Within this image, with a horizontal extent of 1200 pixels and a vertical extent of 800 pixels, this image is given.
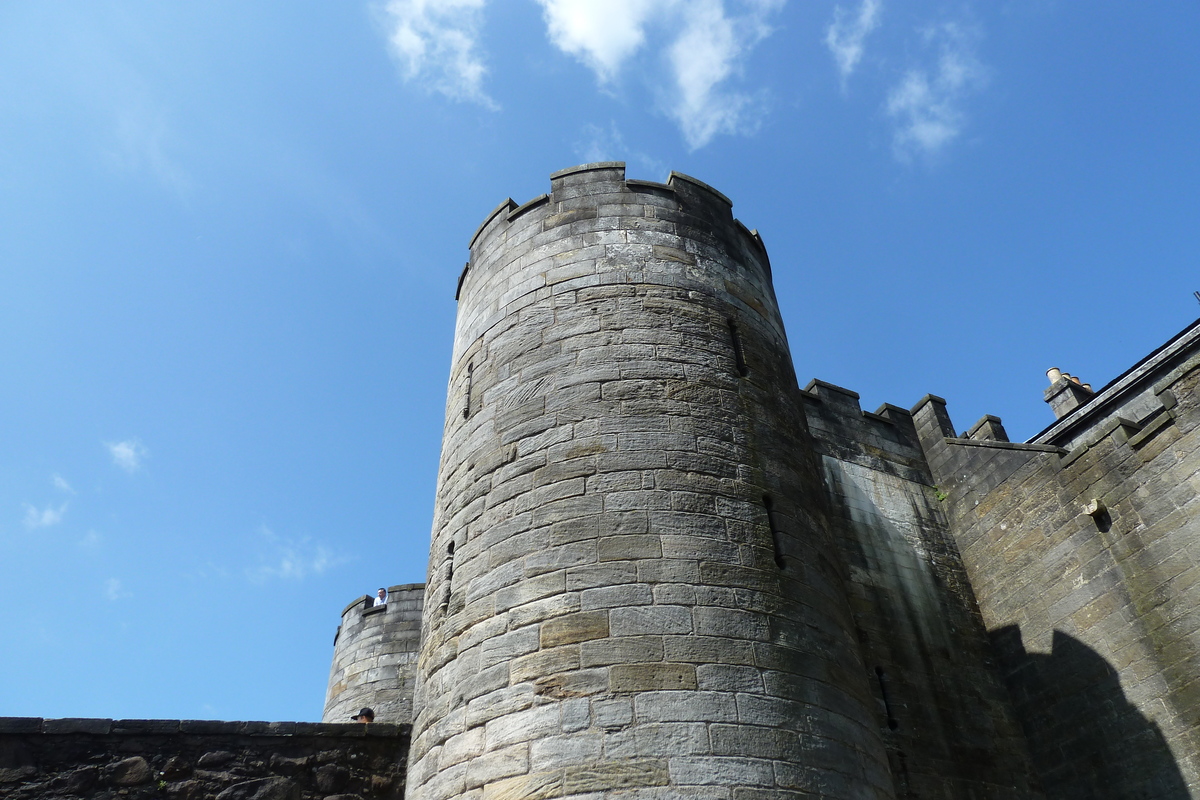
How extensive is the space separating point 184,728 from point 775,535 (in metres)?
4.48

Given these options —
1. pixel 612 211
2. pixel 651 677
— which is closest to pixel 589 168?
pixel 612 211

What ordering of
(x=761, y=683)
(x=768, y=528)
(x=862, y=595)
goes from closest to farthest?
(x=761, y=683)
(x=768, y=528)
(x=862, y=595)

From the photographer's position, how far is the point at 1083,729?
26.7 feet

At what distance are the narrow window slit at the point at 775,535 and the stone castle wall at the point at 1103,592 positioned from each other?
4.46 m

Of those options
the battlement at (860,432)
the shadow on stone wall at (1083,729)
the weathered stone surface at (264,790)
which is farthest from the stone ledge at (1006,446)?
the weathered stone surface at (264,790)

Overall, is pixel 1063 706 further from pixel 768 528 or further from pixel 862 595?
pixel 768 528

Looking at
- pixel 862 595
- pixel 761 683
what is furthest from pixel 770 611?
pixel 862 595

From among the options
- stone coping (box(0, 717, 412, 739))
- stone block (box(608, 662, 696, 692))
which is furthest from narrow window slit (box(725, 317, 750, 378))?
stone coping (box(0, 717, 412, 739))

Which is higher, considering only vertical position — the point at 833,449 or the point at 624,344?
the point at 833,449

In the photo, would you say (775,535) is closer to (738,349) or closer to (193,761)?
(738,349)

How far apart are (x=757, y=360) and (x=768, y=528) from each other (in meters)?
1.86

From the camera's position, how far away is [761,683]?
488 cm

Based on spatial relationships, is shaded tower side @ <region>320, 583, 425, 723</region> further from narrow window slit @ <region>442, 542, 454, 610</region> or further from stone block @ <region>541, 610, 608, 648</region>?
stone block @ <region>541, 610, 608, 648</region>

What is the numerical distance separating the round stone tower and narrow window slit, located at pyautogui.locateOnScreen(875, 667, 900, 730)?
2.71 m
